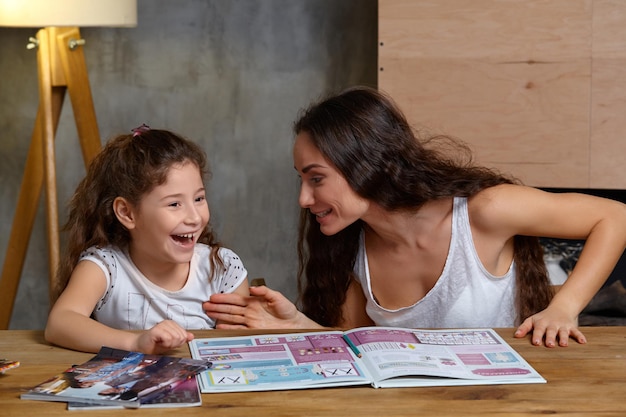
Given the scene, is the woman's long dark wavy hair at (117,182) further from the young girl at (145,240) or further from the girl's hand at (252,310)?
the girl's hand at (252,310)

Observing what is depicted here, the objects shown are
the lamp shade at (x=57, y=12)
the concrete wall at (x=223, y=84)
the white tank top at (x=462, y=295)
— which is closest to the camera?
the white tank top at (x=462, y=295)

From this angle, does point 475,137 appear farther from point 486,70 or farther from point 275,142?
point 275,142

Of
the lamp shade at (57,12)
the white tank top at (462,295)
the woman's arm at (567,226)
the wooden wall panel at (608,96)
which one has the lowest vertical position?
the white tank top at (462,295)

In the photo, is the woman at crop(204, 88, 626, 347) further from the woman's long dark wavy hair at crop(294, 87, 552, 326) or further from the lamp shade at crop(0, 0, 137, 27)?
the lamp shade at crop(0, 0, 137, 27)

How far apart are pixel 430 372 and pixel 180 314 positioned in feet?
2.58

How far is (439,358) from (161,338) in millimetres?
453

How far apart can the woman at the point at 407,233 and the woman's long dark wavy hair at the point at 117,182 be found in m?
0.27

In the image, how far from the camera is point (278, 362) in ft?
4.80

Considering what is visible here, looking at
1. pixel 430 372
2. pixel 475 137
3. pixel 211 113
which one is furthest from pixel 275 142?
pixel 430 372

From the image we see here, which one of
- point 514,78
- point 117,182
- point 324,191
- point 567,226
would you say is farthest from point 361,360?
point 514,78

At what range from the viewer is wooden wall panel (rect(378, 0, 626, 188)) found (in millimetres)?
2760

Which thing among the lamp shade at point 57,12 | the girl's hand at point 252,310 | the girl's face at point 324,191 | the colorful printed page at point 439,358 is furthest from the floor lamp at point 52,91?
the colorful printed page at point 439,358

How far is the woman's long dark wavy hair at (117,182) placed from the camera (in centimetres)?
196

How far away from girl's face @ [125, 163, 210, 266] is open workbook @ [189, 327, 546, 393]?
39cm
